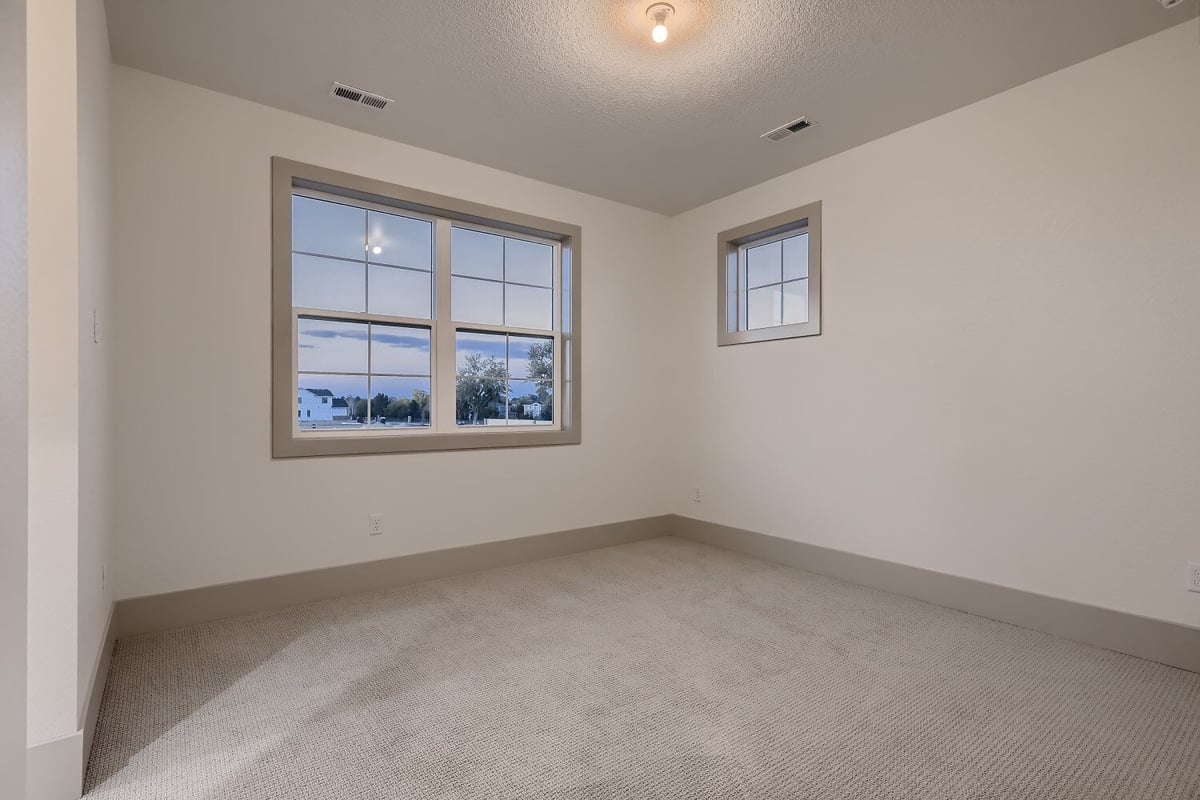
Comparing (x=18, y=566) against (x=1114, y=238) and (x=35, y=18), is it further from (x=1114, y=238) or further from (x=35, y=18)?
(x=1114, y=238)

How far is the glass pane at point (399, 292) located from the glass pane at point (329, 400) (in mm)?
484

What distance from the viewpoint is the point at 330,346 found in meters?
3.59

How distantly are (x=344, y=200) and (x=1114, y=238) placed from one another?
4098 mm

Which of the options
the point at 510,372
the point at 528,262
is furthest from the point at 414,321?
the point at 528,262

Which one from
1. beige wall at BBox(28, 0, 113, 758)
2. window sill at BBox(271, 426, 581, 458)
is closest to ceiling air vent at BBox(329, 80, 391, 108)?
beige wall at BBox(28, 0, 113, 758)

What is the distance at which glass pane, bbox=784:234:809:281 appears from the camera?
420 cm

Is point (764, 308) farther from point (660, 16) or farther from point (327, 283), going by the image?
point (327, 283)

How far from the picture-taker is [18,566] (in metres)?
1.48

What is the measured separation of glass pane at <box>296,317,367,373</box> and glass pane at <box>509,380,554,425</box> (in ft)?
3.69

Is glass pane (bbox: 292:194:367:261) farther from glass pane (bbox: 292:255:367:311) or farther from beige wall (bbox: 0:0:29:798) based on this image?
beige wall (bbox: 0:0:29:798)

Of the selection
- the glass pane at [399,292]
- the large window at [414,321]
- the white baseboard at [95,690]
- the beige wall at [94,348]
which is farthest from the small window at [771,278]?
the white baseboard at [95,690]

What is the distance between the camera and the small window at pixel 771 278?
4.04 meters

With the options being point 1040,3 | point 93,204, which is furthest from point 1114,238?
point 93,204

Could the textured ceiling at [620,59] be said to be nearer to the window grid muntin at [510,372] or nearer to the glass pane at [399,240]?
the glass pane at [399,240]
